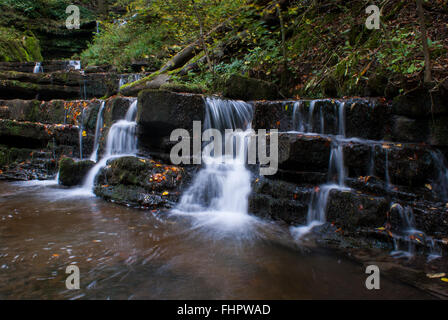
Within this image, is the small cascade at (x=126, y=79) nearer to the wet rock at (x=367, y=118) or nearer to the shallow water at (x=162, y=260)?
the shallow water at (x=162, y=260)

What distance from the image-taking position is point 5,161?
7.10 metres

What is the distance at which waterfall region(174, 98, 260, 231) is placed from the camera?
4.29 meters

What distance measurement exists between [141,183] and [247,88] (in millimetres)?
3750

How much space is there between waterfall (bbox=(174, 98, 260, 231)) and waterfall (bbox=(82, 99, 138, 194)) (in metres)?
1.74

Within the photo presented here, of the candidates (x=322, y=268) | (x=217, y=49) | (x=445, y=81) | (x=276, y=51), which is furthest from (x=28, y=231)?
(x=217, y=49)

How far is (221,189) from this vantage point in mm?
4719

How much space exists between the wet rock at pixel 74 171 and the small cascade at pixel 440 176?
6483 mm

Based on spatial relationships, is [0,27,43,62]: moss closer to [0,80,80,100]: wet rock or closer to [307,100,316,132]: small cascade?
[0,80,80,100]: wet rock

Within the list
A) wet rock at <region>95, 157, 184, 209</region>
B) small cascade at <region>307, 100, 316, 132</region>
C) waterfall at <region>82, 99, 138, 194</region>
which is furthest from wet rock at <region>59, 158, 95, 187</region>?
small cascade at <region>307, 100, 316, 132</region>

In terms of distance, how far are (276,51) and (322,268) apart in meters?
7.09

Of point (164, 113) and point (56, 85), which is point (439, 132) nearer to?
point (164, 113)

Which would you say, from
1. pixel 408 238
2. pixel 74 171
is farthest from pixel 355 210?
pixel 74 171

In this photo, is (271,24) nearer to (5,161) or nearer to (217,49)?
(217,49)

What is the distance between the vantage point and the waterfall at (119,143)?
570 cm
